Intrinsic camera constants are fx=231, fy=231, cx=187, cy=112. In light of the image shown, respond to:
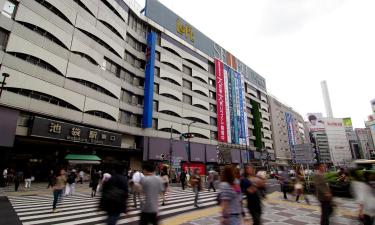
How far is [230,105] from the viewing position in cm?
5031

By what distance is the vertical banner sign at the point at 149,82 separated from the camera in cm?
3244

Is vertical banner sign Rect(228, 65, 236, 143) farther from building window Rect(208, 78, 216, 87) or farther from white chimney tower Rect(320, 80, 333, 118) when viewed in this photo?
white chimney tower Rect(320, 80, 333, 118)

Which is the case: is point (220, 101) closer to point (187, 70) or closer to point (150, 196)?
point (187, 70)

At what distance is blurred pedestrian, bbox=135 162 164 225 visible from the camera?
4.57 meters

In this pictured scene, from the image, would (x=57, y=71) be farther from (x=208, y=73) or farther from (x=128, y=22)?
(x=208, y=73)

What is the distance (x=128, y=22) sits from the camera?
35.2 m

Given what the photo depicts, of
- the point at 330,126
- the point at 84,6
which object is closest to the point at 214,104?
the point at 84,6

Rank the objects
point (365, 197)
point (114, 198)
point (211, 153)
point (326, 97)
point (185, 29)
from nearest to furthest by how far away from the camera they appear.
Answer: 1. point (114, 198)
2. point (365, 197)
3. point (211, 153)
4. point (185, 29)
5. point (326, 97)

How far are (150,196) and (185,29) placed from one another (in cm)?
4465

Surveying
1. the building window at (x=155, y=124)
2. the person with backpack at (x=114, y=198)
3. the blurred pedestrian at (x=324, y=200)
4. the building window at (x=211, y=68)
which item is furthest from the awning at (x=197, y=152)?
the person with backpack at (x=114, y=198)

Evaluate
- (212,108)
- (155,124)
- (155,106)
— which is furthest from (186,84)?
(155,124)

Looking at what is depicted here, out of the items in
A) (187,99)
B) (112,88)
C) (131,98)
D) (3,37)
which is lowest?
(131,98)

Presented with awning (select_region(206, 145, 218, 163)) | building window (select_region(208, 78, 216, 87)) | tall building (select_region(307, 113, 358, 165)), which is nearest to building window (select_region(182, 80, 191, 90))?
building window (select_region(208, 78, 216, 87))

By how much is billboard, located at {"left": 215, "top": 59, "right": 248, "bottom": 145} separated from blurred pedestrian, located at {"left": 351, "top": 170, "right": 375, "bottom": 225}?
40.0m
